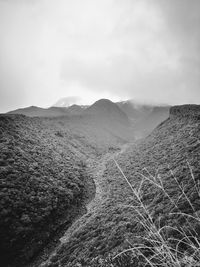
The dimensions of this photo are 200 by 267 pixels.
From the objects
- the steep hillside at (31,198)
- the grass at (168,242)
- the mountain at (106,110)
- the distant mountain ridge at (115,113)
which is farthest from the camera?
the mountain at (106,110)

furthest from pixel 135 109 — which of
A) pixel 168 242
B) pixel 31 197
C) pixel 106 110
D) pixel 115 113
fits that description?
pixel 168 242

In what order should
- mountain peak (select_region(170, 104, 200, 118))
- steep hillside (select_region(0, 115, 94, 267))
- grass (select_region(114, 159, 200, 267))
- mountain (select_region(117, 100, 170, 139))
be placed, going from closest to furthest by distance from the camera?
grass (select_region(114, 159, 200, 267)), steep hillside (select_region(0, 115, 94, 267)), mountain peak (select_region(170, 104, 200, 118)), mountain (select_region(117, 100, 170, 139))

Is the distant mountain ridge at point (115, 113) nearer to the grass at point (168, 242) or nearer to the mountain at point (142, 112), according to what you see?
the mountain at point (142, 112)

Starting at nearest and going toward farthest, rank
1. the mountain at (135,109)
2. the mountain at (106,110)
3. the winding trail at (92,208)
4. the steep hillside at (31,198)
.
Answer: the steep hillside at (31,198) → the winding trail at (92,208) → the mountain at (106,110) → the mountain at (135,109)

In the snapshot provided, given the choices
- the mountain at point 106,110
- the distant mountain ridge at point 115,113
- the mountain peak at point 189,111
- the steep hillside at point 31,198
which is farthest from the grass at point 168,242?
the mountain at point 106,110

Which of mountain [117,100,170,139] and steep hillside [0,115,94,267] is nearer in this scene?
steep hillside [0,115,94,267]

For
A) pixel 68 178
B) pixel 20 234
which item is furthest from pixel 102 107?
pixel 20 234

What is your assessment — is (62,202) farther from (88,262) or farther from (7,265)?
(88,262)

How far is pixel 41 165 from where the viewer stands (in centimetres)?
1349

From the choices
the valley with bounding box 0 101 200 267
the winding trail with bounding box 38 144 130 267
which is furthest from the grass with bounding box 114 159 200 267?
the winding trail with bounding box 38 144 130 267

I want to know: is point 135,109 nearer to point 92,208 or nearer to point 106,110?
point 106,110

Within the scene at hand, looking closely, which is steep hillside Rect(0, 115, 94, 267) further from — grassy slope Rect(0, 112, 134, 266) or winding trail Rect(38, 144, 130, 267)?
winding trail Rect(38, 144, 130, 267)

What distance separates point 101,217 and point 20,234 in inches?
158

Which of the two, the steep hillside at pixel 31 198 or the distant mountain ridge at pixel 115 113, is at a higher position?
the distant mountain ridge at pixel 115 113
